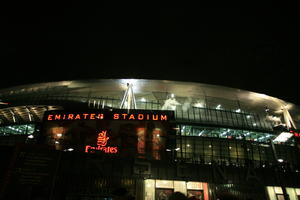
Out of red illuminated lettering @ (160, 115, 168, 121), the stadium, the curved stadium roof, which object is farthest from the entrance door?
the curved stadium roof

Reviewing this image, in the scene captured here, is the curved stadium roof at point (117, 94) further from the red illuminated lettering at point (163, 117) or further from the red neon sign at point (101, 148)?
the red neon sign at point (101, 148)

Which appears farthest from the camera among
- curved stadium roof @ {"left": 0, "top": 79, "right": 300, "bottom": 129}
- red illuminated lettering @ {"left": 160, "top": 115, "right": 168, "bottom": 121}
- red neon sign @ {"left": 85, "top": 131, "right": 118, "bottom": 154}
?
curved stadium roof @ {"left": 0, "top": 79, "right": 300, "bottom": 129}

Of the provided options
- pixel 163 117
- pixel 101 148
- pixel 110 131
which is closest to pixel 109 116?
pixel 110 131

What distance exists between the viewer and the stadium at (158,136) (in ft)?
80.5

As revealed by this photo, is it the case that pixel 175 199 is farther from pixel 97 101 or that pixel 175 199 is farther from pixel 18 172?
pixel 97 101

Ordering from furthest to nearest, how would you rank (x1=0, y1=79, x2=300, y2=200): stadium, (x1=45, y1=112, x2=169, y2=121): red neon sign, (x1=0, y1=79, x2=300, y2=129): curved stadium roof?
(x1=0, y1=79, x2=300, y2=129): curved stadium roof, (x1=45, y1=112, x2=169, y2=121): red neon sign, (x1=0, y1=79, x2=300, y2=200): stadium

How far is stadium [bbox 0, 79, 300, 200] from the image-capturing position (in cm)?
2453

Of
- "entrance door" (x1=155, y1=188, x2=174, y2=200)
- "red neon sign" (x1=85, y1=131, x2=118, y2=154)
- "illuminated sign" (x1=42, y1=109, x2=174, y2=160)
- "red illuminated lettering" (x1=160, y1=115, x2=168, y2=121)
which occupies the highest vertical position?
"red illuminated lettering" (x1=160, y1=115, x2=168, y2=121)

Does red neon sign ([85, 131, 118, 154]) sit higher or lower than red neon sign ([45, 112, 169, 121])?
lower

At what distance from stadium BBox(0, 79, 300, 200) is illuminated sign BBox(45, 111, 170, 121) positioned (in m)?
0.12

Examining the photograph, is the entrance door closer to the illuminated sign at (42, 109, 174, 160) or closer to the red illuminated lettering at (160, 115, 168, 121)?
the illuminated sign at (42, 109, 174, 160)

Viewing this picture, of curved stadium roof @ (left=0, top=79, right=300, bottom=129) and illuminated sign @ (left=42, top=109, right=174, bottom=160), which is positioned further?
curved stadium roof @ (left=0, top=79, right=300, bottom=129)

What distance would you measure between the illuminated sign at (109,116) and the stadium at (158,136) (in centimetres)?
12

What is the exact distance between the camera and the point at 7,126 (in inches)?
1375
